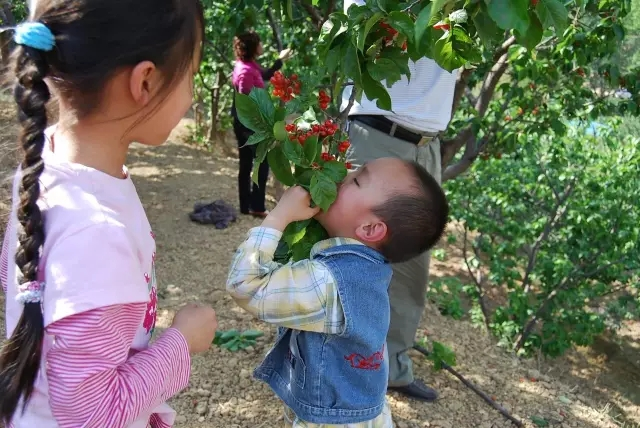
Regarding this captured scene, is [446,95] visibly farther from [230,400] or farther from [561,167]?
[561,167]

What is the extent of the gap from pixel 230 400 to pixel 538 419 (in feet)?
5.40

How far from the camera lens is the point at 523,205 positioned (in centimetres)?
504

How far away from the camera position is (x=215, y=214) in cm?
567

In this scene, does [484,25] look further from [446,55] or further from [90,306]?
[90,306]

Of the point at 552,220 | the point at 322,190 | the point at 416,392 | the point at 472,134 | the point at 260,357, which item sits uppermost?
the point at 322,190

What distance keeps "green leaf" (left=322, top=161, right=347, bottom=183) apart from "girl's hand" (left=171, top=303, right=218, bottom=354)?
1.44 ft

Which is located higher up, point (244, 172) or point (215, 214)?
point (244, 172)

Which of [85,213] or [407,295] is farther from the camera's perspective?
[407,295]

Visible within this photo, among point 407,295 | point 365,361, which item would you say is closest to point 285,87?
point 365,361

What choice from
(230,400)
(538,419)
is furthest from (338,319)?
(538,419)

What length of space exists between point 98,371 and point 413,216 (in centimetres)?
91

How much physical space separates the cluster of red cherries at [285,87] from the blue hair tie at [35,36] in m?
0.81

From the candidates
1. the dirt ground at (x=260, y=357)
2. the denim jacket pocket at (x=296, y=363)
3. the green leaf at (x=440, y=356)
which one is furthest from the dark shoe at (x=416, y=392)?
the denim jacket pocket at (x=296, y=363)

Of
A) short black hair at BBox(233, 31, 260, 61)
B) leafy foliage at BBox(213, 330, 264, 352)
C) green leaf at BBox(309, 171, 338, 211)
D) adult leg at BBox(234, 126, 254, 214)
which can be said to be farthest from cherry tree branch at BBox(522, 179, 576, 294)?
green leaf at BBox(309, 171, 338, 211)
